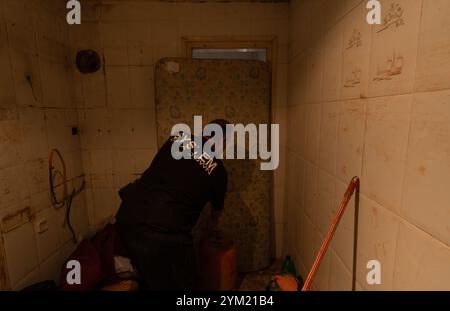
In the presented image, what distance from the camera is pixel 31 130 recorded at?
155cm

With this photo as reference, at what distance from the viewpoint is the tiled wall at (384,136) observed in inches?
22.0

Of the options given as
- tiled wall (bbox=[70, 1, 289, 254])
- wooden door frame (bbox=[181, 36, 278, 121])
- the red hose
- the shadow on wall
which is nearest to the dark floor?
the shadow on wall

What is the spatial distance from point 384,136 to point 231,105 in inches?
51.8

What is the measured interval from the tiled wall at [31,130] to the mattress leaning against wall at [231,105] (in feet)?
2.20

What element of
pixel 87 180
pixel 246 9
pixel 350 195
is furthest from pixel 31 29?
pixel 350 195

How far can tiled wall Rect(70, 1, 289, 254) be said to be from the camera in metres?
1.96

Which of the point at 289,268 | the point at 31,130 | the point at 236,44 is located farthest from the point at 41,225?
the point at 236,44

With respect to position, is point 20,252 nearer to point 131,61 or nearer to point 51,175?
point 51,175

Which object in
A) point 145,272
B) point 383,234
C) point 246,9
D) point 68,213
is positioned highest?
point 246,9

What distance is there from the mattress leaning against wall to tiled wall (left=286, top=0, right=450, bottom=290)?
1.94ft

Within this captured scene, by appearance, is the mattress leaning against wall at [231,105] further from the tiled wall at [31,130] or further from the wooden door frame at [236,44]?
the tiled wall at [31,130]
